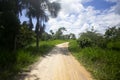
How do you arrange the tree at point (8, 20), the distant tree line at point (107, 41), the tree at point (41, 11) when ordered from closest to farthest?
the tree at point (8, 20)
the distant tree line at point (107, 41)
the tree at point (41, 11)

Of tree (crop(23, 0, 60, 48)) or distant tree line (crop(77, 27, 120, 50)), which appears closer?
distant tree line (crop(77, 27, 120, 50))

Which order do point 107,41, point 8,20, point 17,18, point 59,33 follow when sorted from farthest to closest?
point 59,33 < point 107,41 < point 17,18 < point 8,20

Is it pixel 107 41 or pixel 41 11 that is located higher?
pixel 41 11

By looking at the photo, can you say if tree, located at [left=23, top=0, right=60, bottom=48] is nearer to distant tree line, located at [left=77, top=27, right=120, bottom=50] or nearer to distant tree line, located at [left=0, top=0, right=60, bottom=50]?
distant tree line, located at [left=0, top=0, right=60, bottom=50]

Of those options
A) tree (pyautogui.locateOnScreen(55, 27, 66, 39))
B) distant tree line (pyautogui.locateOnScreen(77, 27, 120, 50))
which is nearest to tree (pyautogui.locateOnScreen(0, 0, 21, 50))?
distant tree line (pyautogui.locateOnScreen(77, 27, 120, 50))

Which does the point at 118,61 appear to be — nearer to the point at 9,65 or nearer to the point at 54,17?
the point at 9,65

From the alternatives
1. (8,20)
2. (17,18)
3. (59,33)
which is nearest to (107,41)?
(17,18)

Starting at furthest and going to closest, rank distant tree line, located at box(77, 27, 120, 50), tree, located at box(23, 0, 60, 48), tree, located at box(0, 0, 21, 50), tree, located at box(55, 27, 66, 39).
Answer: tree, located at box(55, 27, 66, 39) < tree, located at box(23, 0, 60, 48) < distant tree line, located at box(77, 27, 120, 50) < tree, located at box(0, 0, 21, 50)

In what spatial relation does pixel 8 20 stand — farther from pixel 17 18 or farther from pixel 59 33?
pixel 59 33

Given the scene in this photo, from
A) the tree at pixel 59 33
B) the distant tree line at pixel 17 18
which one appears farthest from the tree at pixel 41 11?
the tree at pixel 59 33

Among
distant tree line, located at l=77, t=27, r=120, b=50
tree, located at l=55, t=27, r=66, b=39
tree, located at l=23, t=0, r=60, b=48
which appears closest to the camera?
distant tree line, located at l=77, t=27, r=120, b=50

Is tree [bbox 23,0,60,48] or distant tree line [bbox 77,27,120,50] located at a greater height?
tree [bbox 23,0,60,48]

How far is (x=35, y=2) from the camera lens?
885 inches

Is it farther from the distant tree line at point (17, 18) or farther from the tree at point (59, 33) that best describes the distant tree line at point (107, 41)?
the tree at point (59, 33)
